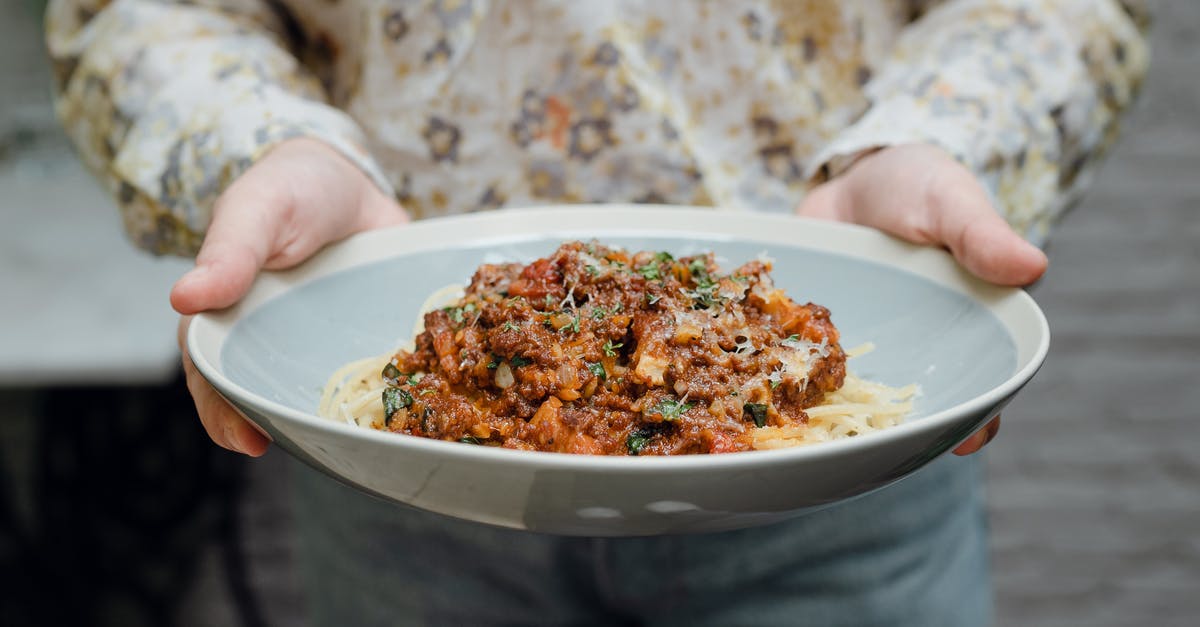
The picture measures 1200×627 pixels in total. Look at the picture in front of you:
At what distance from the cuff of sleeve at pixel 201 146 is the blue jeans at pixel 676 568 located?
56cm

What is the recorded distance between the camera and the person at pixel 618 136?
170 cm

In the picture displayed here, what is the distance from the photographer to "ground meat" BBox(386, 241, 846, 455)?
45.7 inches

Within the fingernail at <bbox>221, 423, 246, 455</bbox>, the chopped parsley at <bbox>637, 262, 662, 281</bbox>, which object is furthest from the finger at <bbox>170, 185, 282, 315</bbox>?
the chopped parsley at <bbox>637, 262, 662, 281</bbox>

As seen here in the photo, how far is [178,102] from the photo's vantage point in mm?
1746

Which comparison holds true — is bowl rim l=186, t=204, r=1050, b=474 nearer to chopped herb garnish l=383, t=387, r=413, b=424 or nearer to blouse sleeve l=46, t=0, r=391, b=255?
chopped herb garnish l=383, t=387, r=413, b=424

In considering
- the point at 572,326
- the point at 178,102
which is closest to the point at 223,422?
the point at 572,326

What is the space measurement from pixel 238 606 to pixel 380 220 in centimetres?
246

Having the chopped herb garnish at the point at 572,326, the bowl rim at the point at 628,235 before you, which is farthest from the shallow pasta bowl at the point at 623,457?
the chopped herb garnish at the point at 572,326

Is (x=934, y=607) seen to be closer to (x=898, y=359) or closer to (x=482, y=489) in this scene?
(x=898, y=359)

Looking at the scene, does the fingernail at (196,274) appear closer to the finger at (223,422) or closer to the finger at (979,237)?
the finger at (223,422)

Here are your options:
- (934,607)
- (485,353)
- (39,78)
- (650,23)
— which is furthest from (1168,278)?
(39,78)

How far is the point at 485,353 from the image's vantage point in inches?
49.4

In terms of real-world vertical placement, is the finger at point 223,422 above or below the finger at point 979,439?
above

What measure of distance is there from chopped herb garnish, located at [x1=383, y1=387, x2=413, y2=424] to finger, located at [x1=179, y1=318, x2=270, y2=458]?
0.14 meters
